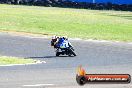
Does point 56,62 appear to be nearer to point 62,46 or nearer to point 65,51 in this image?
point 62,46

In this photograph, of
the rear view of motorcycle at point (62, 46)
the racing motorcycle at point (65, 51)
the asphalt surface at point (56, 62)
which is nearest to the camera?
the asphalt surface at point (56, 62)

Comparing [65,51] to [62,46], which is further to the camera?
[65,51]

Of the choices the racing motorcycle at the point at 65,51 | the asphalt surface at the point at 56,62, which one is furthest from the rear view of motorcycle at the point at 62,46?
the asphalt surface at the point at 56,62

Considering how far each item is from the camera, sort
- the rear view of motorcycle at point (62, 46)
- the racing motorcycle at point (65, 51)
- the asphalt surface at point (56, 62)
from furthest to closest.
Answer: the racing motorcycle at point (65, 51) < the rear view of motorcycle at point (62, 46) < the asphalt surface at point (56, 62)

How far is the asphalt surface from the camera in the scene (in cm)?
1168

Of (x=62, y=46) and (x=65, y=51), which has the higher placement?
(x=62, y=46)

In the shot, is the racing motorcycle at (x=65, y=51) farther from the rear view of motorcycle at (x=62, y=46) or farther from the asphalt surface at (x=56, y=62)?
the asphalt surface at (x=56, y=62)

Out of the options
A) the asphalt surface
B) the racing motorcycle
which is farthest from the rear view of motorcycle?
the asphalt surface

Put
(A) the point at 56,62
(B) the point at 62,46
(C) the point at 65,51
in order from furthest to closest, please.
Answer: (C) the point at 65,51 < (B) the point at 62,46 < (A) the point at 56,62

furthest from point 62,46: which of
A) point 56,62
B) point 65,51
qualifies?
point 56,62

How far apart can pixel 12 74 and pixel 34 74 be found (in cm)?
53

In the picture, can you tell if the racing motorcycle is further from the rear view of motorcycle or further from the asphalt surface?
the asphalt surface

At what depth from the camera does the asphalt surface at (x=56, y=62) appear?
11.7 meters

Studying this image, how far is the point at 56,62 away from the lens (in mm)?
18484
